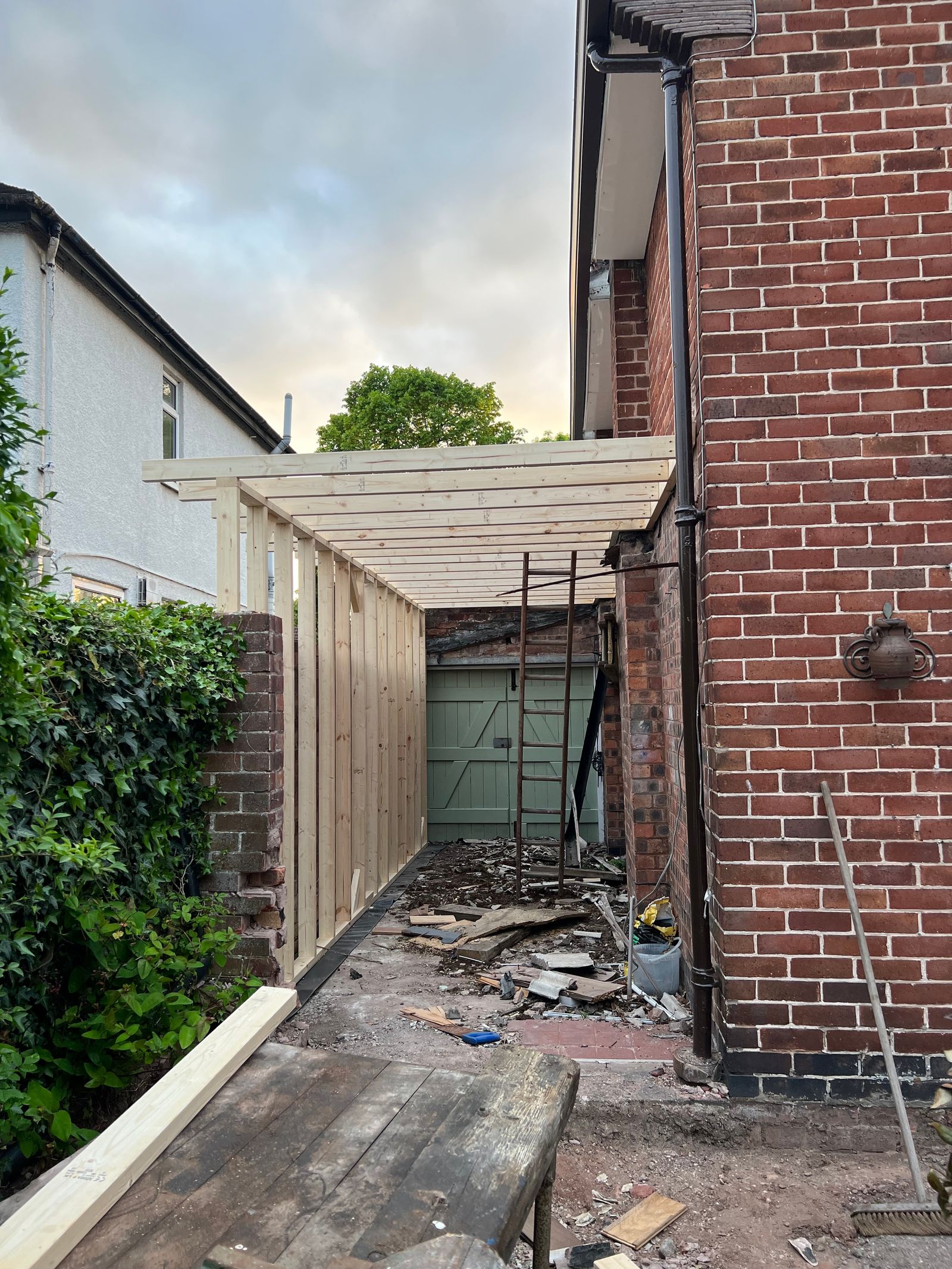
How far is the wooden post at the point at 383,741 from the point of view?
311 inches

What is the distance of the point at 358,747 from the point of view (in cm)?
702

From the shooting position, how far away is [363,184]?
2588cm

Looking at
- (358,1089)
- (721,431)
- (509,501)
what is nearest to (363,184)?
(509,501)

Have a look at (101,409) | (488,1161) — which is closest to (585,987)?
(488,1161)

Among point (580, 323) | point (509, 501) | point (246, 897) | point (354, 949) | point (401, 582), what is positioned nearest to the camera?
point (246, 897)

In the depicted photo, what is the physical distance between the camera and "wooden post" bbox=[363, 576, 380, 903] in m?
7.38

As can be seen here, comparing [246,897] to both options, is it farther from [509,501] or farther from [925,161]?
[925,161]

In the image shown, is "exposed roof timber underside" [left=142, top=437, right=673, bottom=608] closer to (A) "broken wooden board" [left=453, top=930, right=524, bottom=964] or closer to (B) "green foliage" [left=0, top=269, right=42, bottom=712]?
(B) "green foliage" [left=0, top=269, right=42, bottom=712]

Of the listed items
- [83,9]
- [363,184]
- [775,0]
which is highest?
[363,184]

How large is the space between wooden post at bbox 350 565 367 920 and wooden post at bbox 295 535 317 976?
106cm

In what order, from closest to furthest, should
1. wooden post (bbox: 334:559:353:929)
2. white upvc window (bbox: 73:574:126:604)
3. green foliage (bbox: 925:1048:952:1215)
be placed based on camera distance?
1. green foliage (bbox: 925:1048:952:1215)
2. wooden post (bbox: 334:559:353:929)
3. white upvc window (bbox: 73:574:126:604)

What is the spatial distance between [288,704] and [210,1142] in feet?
12.2

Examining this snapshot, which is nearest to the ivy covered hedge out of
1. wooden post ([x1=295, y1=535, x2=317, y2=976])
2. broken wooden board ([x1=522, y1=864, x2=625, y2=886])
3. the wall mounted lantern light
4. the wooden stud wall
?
the wooden stud wall

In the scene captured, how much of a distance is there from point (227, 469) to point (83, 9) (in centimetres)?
773
